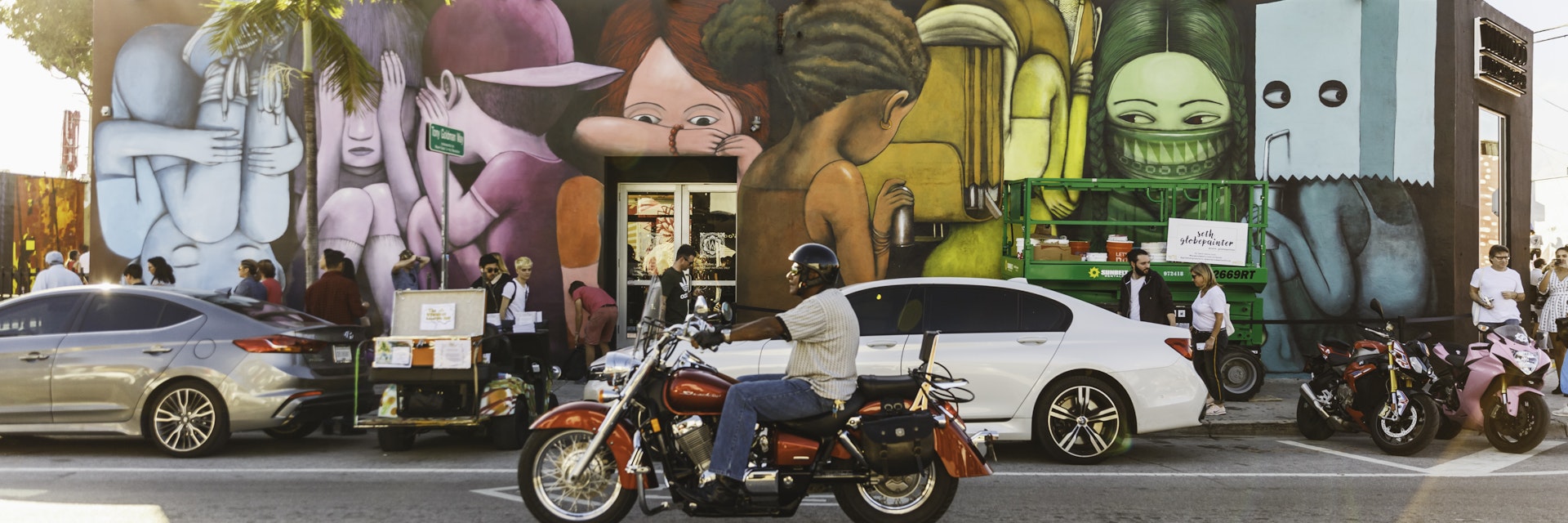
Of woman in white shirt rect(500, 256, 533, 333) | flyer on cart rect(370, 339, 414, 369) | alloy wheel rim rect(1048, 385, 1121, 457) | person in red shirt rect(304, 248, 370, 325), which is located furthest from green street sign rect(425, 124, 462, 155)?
alloy wheel rim rect(1048, 385, 1121, 457)

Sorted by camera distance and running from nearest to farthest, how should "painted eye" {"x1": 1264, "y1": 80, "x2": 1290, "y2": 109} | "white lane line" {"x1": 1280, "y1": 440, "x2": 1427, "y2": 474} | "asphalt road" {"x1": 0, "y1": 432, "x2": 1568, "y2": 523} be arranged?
"asphalt road" {"x1": 0, "y1": 432, "x2": 1568, "y2": 523}, "white lane line" {"x1": 1280, "y1": 440, "x2": 1427, "y2": 474}, "painted eye" {"x1": 1264, "y1": 80, "x2": 1290, "y2": 109}

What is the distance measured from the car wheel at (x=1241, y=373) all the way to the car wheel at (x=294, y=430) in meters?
9.56

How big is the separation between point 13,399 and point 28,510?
2.87 meters

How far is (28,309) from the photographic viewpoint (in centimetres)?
903

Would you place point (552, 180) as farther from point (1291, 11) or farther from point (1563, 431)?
point (1563, 431)

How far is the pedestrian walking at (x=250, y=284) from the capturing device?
12305 millimetres

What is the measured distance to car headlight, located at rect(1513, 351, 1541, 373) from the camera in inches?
367

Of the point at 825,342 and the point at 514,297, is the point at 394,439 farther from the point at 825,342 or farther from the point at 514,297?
the point at 825,342

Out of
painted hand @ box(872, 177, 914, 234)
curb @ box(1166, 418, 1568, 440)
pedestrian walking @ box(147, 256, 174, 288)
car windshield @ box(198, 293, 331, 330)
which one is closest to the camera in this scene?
car windshield @ box(198, 293, 331, 330)

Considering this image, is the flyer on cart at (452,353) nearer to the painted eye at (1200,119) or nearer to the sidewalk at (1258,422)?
the sidewalk at (1258,422)

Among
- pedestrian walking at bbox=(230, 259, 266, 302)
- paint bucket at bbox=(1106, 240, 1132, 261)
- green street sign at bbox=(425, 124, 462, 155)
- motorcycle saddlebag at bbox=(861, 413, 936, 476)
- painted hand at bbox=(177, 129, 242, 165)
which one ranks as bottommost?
motorcycle saddlebag at bbox=(861, 413, 936, 476)

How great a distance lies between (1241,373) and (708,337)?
931 cm

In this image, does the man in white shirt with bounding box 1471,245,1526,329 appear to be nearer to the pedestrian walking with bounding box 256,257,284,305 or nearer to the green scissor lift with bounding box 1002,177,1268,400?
the green scissor lift with bounding box 1002,177,1268,400

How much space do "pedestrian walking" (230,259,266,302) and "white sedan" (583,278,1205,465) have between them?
18.8 ft
